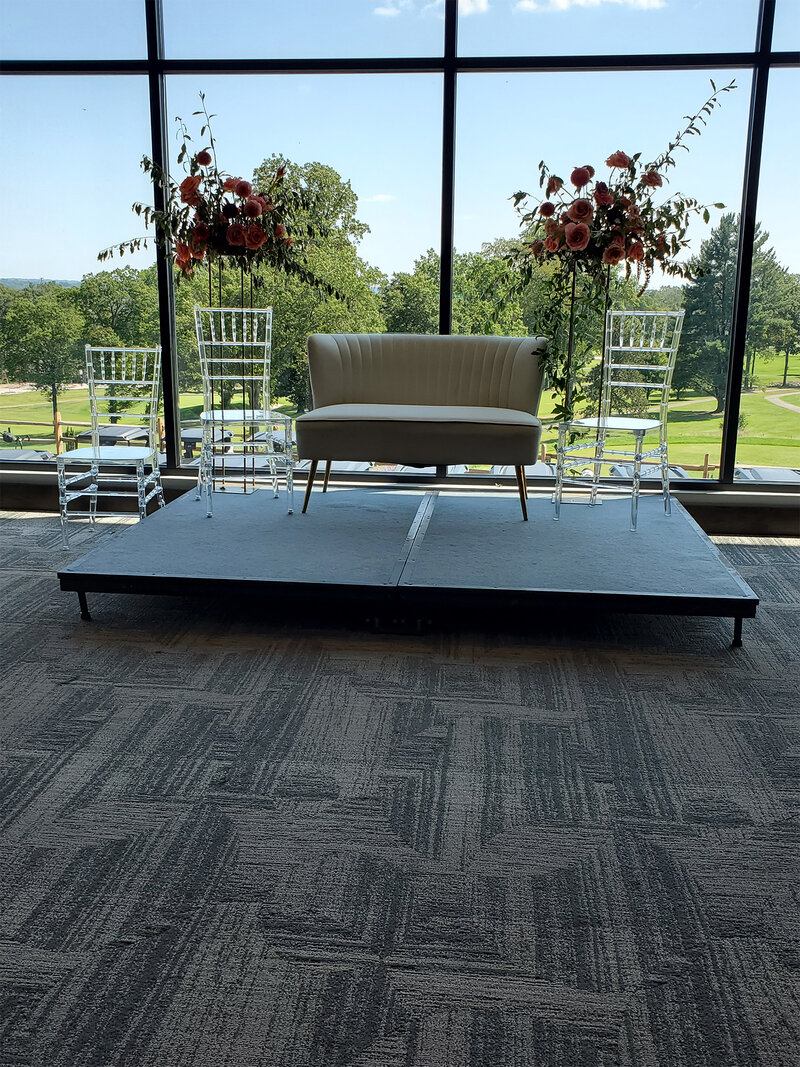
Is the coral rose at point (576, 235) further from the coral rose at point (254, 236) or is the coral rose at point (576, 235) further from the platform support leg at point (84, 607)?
the platform support leg at point (84, 607)

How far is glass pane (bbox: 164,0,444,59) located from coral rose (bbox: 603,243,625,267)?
136 centimetres

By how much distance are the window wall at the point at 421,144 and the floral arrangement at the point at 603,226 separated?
10cm

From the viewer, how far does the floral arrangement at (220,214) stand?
4.80m

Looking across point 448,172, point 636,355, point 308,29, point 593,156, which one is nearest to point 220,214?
point 308,29

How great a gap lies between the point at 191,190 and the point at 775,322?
309cm

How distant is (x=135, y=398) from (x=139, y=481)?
0.54 metres

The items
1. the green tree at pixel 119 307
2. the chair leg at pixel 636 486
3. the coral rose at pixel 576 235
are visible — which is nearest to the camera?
the chair leg at pixel 636 486

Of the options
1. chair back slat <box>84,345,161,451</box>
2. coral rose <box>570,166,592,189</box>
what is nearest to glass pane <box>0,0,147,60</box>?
chair back slat <box>84,345,161,451</box>

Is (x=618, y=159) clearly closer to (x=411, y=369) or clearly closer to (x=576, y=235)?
(x=576, y=235)

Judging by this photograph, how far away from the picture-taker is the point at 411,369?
4875 millimetres

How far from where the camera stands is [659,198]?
468cm

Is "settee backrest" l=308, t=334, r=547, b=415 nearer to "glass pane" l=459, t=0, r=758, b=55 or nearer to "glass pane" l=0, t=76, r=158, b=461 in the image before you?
"glass pane" l=0, t=76, r=158, b=461

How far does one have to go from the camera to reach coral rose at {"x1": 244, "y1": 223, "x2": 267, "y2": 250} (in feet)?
15.7

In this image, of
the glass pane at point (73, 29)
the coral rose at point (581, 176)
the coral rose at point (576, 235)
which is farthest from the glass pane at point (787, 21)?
the glass pane at point (73, 29)
